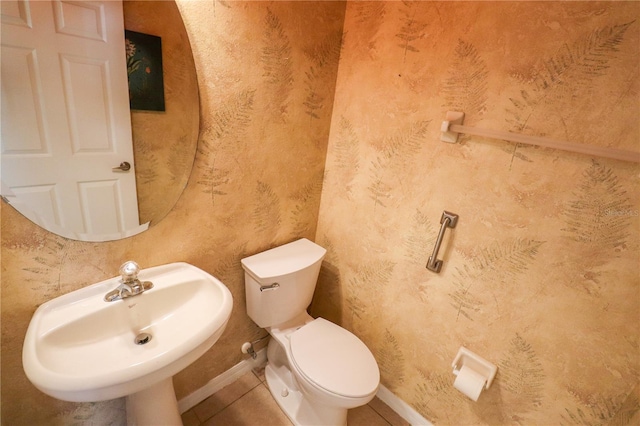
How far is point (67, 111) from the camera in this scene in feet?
2.67

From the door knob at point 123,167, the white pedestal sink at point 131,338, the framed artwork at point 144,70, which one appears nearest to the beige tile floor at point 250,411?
the white pedestal sink at point 131,338

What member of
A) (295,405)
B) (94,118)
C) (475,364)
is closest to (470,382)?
(475,364)

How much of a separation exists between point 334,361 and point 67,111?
1.32 m

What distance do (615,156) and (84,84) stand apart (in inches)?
61.0

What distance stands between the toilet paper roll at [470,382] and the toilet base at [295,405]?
1.81 ft

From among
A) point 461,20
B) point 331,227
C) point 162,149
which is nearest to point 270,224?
point 331,227

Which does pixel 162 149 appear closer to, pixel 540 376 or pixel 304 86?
pixel 304 86

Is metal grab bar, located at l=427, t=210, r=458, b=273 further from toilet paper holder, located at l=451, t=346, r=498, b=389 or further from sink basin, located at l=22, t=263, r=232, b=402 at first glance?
sink basin, located at l=22, t=263, r=232, b=402

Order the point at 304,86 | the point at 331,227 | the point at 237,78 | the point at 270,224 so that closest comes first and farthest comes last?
the point at 237,78
the point at 304,86
the point at 270,224
the point at 331,227

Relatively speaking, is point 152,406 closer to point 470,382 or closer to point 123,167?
point 123,167

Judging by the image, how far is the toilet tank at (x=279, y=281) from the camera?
1.32 m

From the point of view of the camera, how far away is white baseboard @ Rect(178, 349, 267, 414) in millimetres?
1419

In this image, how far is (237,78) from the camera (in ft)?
3.64

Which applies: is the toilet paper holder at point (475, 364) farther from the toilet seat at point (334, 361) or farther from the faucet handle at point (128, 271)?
the faucet handle at point (128, 271)
